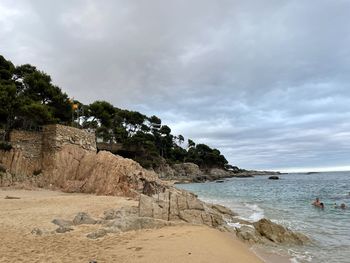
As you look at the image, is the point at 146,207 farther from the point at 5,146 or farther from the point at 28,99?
the point at 28,99

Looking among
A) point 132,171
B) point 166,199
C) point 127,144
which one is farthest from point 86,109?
point 166,199

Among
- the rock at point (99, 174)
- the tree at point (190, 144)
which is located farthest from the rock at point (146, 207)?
the tree at point (190, 144)

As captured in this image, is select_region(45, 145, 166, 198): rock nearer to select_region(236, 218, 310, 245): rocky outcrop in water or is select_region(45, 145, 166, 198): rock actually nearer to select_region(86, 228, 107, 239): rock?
select_region(236, 218, 310, 245): rocky outcrop in water

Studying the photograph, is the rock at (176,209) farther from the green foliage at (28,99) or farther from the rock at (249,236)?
A: the green foliage at (28,99)

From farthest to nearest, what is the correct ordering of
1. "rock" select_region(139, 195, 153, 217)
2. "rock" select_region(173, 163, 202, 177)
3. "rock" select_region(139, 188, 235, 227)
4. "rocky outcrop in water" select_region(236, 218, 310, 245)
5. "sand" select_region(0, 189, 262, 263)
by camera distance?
"rock" select_region(173, 163, 202, 177), "rocky outcrop in water" select_region(236, 218, 310, 245), "rock" select_region(139, 188, 235, 227), "rock" select_region(139, 195, 153, 217), "sand" select_region(0, 189, 262, 263)

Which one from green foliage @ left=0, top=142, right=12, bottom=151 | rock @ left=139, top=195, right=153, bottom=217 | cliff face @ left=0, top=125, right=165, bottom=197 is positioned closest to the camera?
rock @ left=139, top=195, right=153, bottom=217

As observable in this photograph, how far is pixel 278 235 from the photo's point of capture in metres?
13.1

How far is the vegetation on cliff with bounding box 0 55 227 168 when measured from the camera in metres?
28.7

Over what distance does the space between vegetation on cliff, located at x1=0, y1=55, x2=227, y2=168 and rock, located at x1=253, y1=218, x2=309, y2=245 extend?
21.6 meters

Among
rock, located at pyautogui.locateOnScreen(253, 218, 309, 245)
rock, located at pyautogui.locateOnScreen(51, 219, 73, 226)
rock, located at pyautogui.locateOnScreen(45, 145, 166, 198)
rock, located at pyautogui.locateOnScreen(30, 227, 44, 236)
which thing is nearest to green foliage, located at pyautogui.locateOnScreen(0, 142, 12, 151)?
rock, located at pyautogui.locateOnScreen(45, 145, 166, 198)

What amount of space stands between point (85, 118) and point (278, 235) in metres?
50.3

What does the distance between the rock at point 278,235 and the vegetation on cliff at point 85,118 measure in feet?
70.9

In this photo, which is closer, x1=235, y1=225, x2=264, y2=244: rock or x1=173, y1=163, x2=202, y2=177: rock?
x1=235, y1=225, x2=264, y2=244: rock

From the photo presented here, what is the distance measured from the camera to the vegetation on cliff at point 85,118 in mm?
28723
